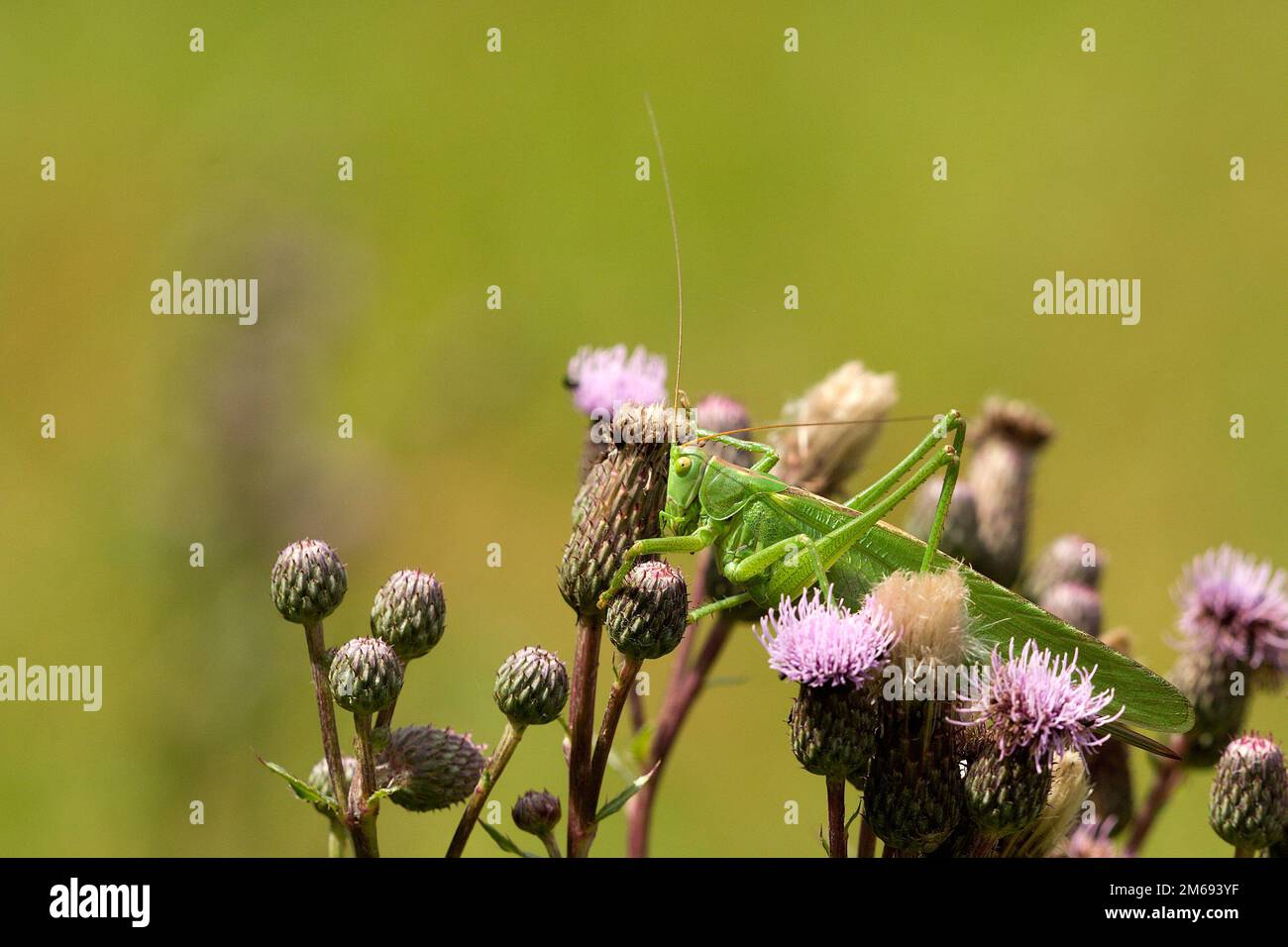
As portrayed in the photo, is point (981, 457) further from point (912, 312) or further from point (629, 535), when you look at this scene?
point (912, 312)

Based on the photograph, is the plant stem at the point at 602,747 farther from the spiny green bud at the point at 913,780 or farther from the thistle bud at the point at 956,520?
the thistle bud at the point at 956,520

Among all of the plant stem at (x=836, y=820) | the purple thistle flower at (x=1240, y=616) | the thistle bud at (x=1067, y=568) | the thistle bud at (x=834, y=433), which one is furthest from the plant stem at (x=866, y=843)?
the thistle bud at (x=1067, y=568)

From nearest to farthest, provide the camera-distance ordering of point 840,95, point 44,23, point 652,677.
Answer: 1. point 652,677
2. point 44,23
3. point 840,95

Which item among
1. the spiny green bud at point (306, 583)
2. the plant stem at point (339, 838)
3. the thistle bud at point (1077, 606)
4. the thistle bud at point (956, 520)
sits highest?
the thistle bud at point (956, 520)

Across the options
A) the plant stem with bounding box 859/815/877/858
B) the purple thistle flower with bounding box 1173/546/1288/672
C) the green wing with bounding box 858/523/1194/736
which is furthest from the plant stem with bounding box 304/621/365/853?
the purple thistle flower with bounding box 1173/546/1288/672

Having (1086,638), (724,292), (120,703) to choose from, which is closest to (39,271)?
(120,703)

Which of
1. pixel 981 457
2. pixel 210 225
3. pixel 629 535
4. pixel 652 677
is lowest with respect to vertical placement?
pixel 652 677

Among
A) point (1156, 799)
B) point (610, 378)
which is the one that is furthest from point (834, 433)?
point (1156, 799)

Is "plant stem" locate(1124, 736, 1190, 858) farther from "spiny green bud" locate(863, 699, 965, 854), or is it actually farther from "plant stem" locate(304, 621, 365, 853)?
"plant stem" locate(304, 621, 365, 853)
